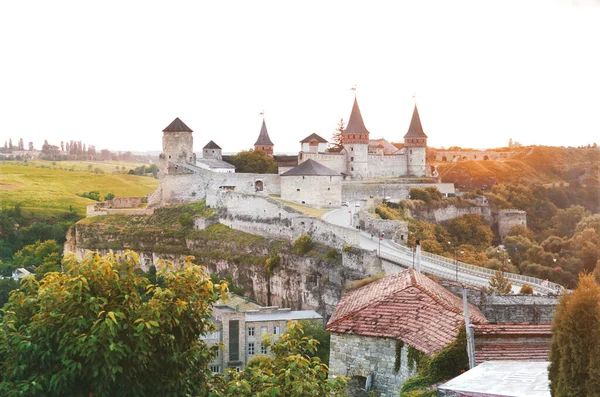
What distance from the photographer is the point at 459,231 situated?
5291 centimetres

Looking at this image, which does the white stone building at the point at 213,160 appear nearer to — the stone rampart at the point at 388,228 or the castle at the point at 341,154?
the castle at the point at 341,154

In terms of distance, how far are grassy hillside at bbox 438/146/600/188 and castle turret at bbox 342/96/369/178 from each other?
1297 cm

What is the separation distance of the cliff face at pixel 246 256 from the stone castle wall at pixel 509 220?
20276 mm

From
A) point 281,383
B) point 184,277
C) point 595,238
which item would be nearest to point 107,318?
point 184,277

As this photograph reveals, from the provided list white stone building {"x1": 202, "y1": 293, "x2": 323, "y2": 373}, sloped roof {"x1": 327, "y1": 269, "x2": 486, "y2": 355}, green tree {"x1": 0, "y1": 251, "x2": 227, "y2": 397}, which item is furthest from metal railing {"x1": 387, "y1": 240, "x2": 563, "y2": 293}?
green tree {"x1": 0, "y1": 251, "x2": 227, "y2": 397}

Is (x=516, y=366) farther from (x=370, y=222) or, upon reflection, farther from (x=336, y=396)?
(x=370, y=222)

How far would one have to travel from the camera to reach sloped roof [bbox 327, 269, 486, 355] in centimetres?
1393

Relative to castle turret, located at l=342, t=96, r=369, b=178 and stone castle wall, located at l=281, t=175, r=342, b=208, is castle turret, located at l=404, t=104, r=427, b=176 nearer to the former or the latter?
castle turret, located at l=342, t=96, r=369, b=178

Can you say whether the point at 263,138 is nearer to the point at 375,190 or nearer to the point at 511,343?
the point at 375,190

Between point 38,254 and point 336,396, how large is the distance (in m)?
52.6

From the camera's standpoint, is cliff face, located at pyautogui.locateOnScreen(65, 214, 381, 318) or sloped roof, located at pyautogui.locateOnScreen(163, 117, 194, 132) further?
sloped roof, located at pyautogui.locateOnScreen(163, 117, 194, 132)

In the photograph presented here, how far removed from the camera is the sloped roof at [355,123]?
194 feet

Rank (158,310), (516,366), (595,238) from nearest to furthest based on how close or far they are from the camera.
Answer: (158,310) < (516,366) < (595,238)

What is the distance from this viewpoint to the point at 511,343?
12.6 metres
